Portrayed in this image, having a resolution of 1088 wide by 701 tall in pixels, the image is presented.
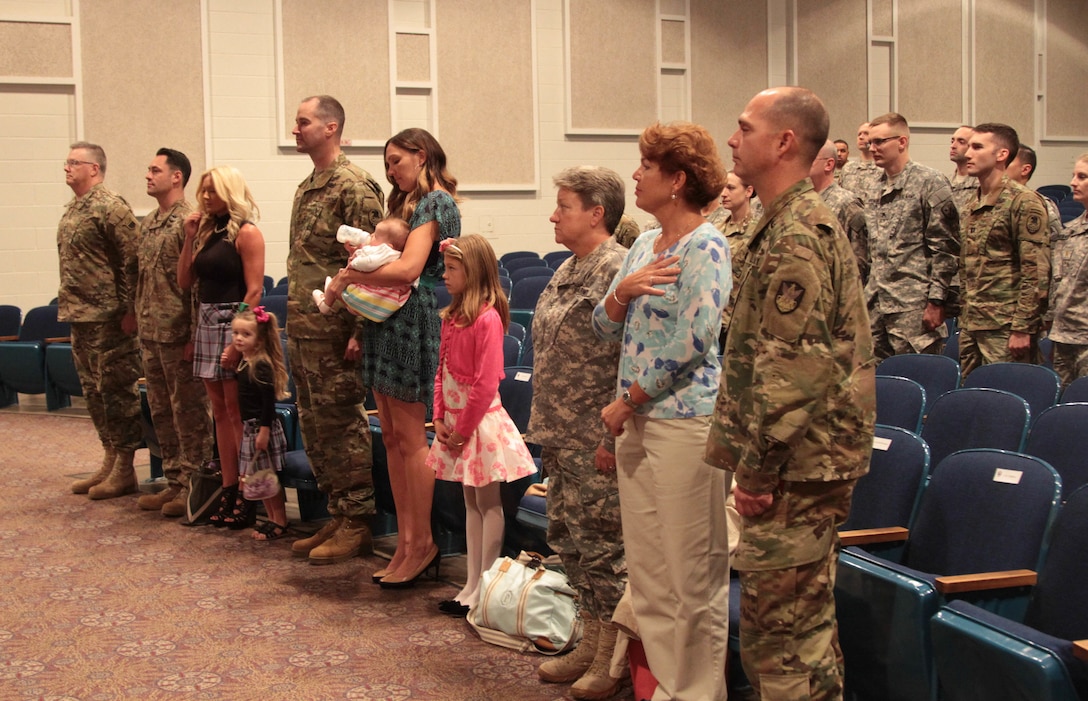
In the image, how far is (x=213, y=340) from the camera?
4648 millimetres

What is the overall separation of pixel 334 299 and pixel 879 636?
2326 mm

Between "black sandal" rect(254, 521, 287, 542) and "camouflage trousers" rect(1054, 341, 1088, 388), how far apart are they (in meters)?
3.41

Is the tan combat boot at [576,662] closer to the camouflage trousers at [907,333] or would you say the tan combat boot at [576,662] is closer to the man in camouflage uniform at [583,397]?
the man in camouflage uniform at [583,397]

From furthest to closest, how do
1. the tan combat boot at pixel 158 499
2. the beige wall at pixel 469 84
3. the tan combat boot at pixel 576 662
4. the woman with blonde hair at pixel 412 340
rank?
1. the beige wall at pixel 469 84
2. the tan combat boot at pixel 158 499
3. the woman with blonde hair at pixel 412 340
4. the tan combat boot at pixel 576 662

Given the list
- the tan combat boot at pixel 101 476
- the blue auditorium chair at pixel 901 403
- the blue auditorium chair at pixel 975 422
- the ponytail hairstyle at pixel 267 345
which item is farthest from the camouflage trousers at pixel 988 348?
the tan combat boot at pixel 101 476

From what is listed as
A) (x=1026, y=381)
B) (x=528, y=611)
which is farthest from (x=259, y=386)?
(x=1026, y=381)

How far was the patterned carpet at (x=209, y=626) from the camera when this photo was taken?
3.11 m

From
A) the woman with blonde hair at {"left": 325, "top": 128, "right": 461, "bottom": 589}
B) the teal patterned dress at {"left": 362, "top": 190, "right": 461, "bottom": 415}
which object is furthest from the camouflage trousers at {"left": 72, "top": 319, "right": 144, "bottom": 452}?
the teal patterned dress at {"left": 362, "top": 190, "right": 461, "bottom": 415}

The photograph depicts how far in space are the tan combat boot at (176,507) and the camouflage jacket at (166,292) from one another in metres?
0.74

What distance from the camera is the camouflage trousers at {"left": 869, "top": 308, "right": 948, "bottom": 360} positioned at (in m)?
5.04

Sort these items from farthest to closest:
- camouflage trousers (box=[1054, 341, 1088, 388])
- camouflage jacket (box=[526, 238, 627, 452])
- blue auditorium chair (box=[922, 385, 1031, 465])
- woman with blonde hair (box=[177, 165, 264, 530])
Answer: woman with blonde hair (box=[177, 165, 264, 530]), camouflage trousers (box=[1054, 341, 1088, 388]), blue auditorium chair (box=[922, 385, 1031, 465]), camouflage jacket (box=[526, 238, 627, 452])

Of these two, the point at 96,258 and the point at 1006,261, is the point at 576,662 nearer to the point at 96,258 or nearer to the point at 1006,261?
the point at 1006,261

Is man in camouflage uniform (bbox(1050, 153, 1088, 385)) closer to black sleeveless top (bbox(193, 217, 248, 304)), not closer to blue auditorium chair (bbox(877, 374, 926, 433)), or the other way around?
blue auditorium chair (bbox(877, 374, 926, 433))

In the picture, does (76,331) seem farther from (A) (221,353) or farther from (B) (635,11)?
(B) (635,11)
